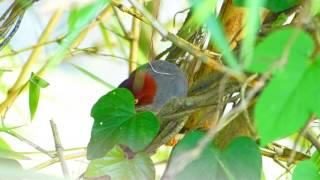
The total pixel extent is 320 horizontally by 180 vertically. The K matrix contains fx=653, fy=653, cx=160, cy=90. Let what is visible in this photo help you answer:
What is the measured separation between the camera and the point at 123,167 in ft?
2.14

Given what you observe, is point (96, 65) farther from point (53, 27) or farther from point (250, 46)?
point (250, 46)

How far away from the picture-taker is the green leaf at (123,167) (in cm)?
65

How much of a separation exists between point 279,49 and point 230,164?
25cm

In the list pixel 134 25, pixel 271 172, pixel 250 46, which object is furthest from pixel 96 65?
pixel 250 46

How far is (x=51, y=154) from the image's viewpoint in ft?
2.36

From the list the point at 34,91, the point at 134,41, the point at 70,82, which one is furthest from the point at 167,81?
the point at 70,82

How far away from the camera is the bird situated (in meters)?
0.70

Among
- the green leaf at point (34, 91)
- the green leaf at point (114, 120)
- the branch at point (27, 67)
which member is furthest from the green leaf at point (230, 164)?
the branch at point (27, 67)

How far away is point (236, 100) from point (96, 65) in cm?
47

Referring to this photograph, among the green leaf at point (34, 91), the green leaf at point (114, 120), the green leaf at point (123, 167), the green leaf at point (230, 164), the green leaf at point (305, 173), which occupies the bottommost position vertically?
the green leaf at point (305, 173)

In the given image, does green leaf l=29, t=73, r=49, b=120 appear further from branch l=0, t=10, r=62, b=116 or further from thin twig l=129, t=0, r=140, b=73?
thin twig l=129, t=0, r=140, b=73

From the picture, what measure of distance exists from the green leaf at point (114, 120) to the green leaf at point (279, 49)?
0.88 ft

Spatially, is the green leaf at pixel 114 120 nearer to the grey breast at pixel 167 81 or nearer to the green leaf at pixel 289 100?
the grey breast at pixel 167 81

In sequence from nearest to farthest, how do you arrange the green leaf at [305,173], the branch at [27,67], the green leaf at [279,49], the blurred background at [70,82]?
the green leaf at [279,49] < the green leaf at [305,173] < the branch at [27,67] < the blurred background at [70,82]
